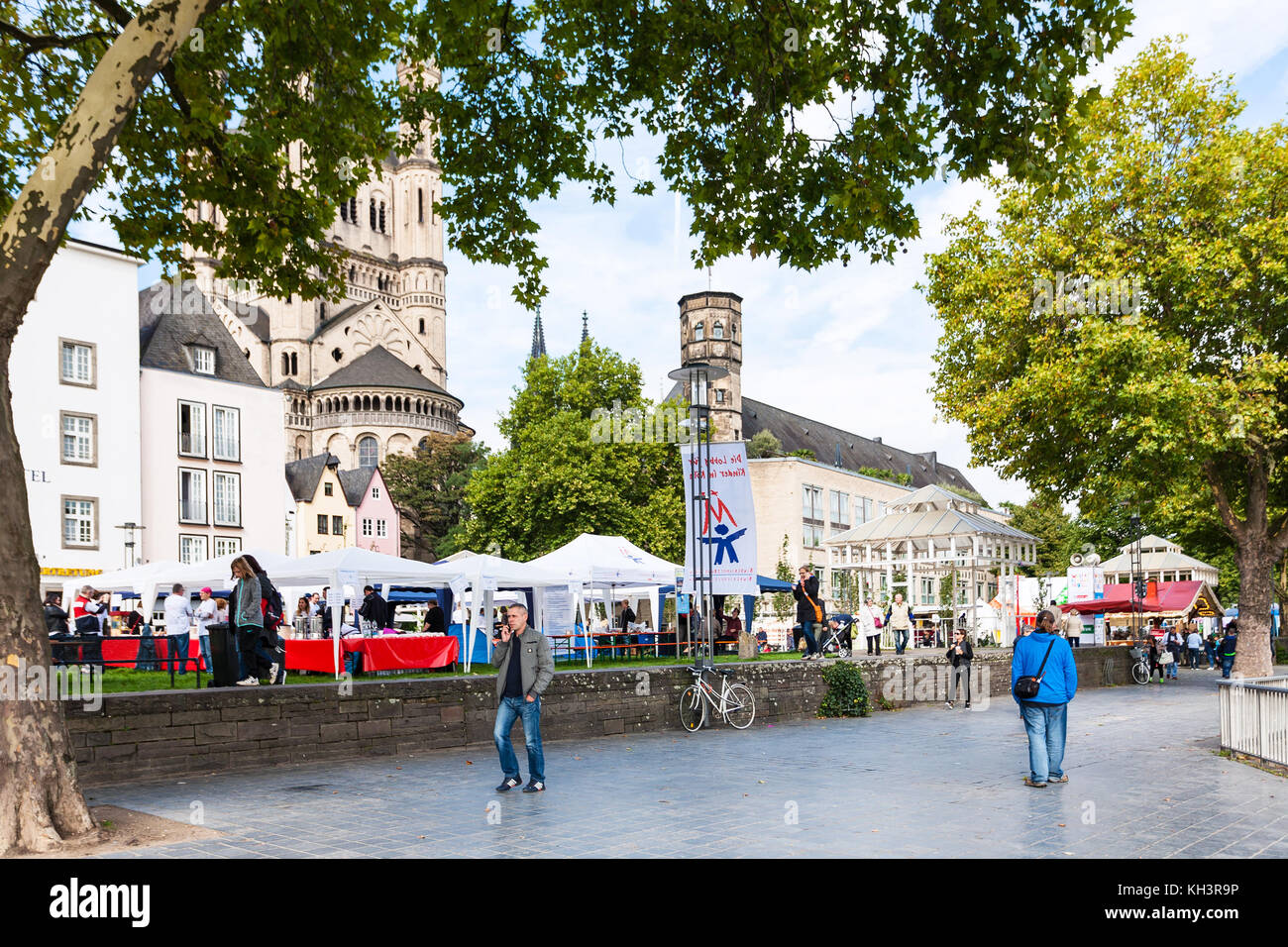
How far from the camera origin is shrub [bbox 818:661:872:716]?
19453 millimetres

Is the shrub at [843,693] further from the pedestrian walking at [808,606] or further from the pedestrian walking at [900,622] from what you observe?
the pedestrian walking at [900,622]

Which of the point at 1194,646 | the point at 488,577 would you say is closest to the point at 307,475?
the point at 1194,646

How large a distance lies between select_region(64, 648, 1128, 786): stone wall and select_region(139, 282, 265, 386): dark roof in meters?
36.5

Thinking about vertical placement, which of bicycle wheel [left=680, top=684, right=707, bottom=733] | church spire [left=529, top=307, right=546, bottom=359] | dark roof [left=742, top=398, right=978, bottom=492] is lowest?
bicycle wheel [left=680, top=684, right=707, bottom=733]

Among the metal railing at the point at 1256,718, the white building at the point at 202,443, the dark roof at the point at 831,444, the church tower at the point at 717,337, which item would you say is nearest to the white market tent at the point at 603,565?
the metal railing at the point at 1256,718

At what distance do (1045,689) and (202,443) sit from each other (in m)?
43.2

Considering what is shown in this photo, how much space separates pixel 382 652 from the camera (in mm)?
19281

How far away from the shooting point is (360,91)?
12641mm

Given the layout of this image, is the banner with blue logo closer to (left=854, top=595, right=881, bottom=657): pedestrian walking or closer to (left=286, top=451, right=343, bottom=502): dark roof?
(left=854, top=595, right=881, bottom=657): pedestrian walking

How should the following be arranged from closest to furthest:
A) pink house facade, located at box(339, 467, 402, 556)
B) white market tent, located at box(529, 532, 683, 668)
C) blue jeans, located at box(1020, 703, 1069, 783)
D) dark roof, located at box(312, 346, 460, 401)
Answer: blue jeans, located at box(1020, 703, 1069, 783), white market tent, located at box(529, 532, 683, 668), pink house facade, located at box(339, 467, 402, 556), dark roof, located at box(312, 346, 460, 401)

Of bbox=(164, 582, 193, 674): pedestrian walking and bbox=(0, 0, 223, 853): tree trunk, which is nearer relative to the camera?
bbox=(0, 0, 223, 853): tree trunk

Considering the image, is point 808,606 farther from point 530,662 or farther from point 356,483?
point 356,483

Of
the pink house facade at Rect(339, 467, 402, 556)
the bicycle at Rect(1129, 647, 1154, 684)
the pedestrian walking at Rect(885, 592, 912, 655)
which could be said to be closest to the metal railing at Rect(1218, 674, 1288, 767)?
the pedestrian walking at Rect(885, 592, 912, 655)

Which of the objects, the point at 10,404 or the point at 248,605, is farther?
the point at 248,605
